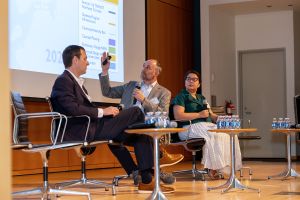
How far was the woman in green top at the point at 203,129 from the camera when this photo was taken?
17.6 feet

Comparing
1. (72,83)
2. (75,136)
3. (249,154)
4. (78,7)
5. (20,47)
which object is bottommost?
(249,154)

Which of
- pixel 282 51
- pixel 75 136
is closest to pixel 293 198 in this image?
pixel 75 136

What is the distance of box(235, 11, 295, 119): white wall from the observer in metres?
10.1

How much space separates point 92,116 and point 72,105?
0.16 metres

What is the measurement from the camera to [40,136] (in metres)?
6.46

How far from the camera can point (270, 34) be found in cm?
1027

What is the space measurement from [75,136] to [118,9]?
3.63 meters

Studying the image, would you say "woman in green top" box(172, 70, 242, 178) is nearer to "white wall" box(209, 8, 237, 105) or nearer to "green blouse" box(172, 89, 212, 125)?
"green blouse" box(172, 89, 212, 125)

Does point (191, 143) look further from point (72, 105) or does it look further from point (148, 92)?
point (72, 105)

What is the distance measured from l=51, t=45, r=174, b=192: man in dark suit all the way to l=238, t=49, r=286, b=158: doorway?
6.69m

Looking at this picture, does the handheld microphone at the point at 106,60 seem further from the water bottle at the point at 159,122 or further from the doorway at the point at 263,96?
the doorway at the point at 263,96

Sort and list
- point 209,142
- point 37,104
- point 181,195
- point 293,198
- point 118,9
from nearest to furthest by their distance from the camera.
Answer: point 293,198, point 181,195, point 209,142, point 37,104, point 118,9

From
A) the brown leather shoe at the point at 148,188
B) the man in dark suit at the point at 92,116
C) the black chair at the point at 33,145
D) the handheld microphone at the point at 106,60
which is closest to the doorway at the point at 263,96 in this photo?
the handheld microphone at the point at 106,60

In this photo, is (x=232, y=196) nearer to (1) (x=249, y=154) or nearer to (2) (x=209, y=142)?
(2) (x=209, y=142)
